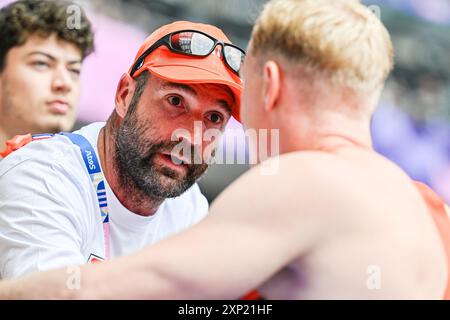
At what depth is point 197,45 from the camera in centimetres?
267

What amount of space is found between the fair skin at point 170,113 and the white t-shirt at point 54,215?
46mm

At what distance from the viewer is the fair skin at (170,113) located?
2.66 metres

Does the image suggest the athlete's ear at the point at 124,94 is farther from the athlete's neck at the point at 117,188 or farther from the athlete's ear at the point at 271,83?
the athlete's ear at the point at 271,83

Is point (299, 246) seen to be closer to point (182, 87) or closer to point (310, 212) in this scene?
point (310, 212)

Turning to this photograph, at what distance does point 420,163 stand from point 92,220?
5512mm

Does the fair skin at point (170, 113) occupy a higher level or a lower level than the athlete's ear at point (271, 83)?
higher

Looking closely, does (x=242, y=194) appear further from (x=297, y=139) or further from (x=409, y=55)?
(x=409, y=55)

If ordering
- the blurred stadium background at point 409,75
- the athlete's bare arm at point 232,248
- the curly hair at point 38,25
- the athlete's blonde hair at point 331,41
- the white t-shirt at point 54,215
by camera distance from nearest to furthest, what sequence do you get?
the athlete's bare arm at point 232,248 < the athlete's blonde hair at point 331,41 < the white t-shirt at point 54,215 < the curly hair at point 38,25 < the blurred stadium background at point 409,75

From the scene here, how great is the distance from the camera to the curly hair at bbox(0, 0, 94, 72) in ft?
12.6

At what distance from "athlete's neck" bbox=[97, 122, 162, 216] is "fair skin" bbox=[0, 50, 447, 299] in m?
1.16

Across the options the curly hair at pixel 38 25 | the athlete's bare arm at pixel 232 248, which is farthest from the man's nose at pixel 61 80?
the athlete's bare arm at pixel 232 248

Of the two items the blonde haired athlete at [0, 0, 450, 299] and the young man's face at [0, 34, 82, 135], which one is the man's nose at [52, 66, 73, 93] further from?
the blonde haired athlete at [0, 0, 450, 299]

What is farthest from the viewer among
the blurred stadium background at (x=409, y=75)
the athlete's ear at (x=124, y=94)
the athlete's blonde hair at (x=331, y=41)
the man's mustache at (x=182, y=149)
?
the blurred stadium background at (x=409, y=75)

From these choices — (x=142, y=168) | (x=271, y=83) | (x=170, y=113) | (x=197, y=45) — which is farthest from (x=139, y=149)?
(x=271, y=83)
